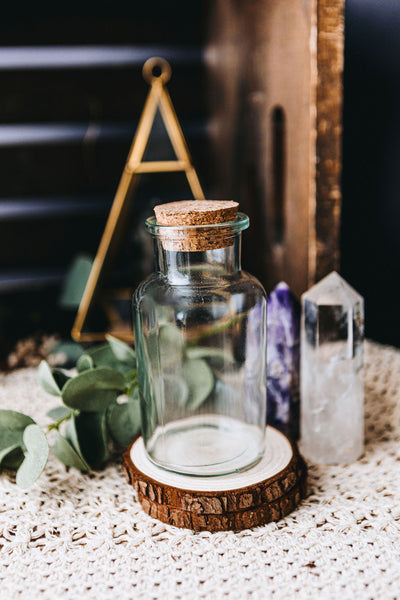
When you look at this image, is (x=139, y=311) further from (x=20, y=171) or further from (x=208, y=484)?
(x=20, y=171)

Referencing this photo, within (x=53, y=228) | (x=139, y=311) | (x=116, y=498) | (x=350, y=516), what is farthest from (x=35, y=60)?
(x=350, y=516)

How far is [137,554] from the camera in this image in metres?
0.58

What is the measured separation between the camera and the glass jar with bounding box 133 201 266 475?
0.65 metres

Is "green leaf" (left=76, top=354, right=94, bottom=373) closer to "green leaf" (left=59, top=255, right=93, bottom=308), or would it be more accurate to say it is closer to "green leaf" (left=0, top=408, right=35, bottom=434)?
"green leaf" (left=0, top=408, right=35, bottom=434)

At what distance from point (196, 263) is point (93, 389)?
0.20 metres

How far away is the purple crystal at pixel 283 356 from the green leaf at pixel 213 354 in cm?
6

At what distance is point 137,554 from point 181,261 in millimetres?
305

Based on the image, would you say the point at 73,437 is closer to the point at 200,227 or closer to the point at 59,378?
the point at 59,378

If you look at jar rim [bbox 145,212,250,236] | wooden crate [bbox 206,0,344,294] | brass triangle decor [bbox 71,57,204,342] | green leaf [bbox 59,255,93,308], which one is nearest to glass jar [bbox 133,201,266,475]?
jar rim [bbox 145,212,250,236]

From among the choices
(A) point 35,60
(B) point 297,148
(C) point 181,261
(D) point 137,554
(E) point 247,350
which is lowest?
(D) point 137,554

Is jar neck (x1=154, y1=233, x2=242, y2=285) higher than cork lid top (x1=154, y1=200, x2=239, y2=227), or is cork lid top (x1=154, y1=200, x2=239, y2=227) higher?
cork lid top (x1=154, y1=200, x2=239, y2=227)

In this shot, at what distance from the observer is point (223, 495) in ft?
1.95

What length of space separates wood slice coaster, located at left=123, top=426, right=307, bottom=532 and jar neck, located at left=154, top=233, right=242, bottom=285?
0.70 feet

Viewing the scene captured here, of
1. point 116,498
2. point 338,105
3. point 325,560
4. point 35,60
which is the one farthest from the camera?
point 35,60
